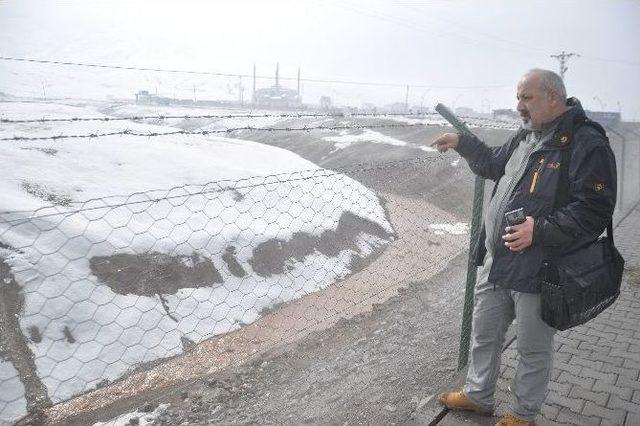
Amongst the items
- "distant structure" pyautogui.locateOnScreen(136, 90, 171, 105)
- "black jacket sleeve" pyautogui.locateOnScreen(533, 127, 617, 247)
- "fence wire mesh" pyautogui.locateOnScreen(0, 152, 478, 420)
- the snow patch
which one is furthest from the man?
"distant structure" pyautogui.locateOnScreen(136, 90, 171, 105)

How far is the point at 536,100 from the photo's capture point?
208 centimetres

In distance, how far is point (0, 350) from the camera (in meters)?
4.21

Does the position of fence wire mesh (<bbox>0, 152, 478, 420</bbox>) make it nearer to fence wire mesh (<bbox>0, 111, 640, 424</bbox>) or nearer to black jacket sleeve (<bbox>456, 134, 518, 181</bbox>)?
fence wire mesh (<bbox>0, 111, 640, 424</bbox>)

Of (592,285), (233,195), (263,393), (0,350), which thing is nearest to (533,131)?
(592,285)

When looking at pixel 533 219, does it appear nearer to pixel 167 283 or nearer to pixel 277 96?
pixel 167 283

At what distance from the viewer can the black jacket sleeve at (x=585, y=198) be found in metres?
1.89

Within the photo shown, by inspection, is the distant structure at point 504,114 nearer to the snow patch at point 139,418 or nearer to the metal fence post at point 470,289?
the metal fence post at point 470,289

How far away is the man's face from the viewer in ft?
6.76

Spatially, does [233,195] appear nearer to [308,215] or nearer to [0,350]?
[308,215]

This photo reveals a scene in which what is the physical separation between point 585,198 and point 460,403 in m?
1.50

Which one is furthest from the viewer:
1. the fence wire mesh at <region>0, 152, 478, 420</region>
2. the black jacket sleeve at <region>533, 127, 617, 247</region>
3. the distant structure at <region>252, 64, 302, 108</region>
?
the distant structure at <region>252, 64, 302, 108</region>

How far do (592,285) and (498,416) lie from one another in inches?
44.7

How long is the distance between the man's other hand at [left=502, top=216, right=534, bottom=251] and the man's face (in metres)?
0.52

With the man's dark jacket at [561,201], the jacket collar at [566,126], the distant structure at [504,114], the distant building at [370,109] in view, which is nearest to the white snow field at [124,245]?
the man's dark jacket at [561,201]
